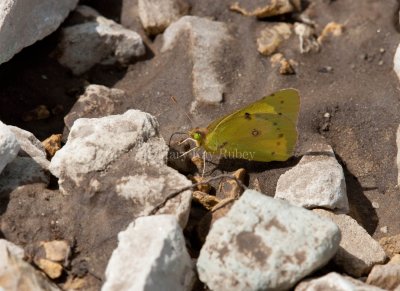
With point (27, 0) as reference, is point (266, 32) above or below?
below

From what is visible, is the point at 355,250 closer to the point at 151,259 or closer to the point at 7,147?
the point at 151,259

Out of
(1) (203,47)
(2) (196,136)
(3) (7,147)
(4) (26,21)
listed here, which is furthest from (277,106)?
(4) (26,21)

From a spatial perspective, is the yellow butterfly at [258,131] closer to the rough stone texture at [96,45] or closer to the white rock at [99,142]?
the white rock at [99,142]

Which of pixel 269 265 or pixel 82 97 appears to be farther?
pixel 82 97

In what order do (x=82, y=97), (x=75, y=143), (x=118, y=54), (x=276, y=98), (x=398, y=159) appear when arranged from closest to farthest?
(x=75, y=143), (x=276, y=98), (x=398, y=159), (x=82, y=97), (x=118, y=54)

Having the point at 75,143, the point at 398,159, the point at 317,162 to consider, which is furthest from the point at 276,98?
the point at 75,143

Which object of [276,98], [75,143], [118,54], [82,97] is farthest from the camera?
[118,54]

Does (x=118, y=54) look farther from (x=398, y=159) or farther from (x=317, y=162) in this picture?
(x=398, y=159)

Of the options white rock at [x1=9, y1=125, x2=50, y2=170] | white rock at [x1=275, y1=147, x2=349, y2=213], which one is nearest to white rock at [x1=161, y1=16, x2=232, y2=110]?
white rock at [x1=275, y1=147, x2=349, y2=213]
